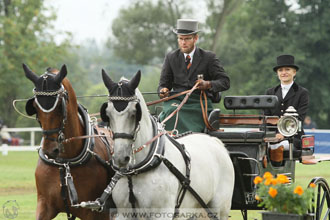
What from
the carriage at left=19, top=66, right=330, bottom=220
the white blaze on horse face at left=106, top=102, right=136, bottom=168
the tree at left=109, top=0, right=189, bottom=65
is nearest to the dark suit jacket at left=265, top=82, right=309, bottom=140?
the carriage at left=19, top=66, right=330, bottom=220

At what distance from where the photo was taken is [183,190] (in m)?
5.55

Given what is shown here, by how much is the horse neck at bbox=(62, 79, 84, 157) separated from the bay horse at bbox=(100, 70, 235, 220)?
832 millimetres

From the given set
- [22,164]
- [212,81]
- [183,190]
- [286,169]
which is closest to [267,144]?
[286,169]

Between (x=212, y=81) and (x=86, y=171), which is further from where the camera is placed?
(x=212, y=81)

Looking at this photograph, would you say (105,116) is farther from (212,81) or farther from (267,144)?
(267,144)

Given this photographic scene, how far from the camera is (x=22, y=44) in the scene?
30.5 metres

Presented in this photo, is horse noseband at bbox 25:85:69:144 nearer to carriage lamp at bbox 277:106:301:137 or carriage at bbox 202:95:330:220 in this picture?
carriage at bbox 202:95:330:220

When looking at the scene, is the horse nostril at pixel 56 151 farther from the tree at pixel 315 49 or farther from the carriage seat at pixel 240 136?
the tree at pixel 315 49

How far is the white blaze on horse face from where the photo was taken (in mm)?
4977

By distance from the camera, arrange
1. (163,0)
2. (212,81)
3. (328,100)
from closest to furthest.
Result: (212,81), (328,100), (163,0)

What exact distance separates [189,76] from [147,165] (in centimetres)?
200

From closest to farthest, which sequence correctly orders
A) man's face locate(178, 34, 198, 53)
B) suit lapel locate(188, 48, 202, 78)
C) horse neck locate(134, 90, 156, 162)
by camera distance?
horse neck locate(134, 90, 156, 162), man's face locate(178, 34, 198, 53), suit lapel locate(188, 48, 202, 78)

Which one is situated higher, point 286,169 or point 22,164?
point 286,169

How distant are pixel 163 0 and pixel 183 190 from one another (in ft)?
112
